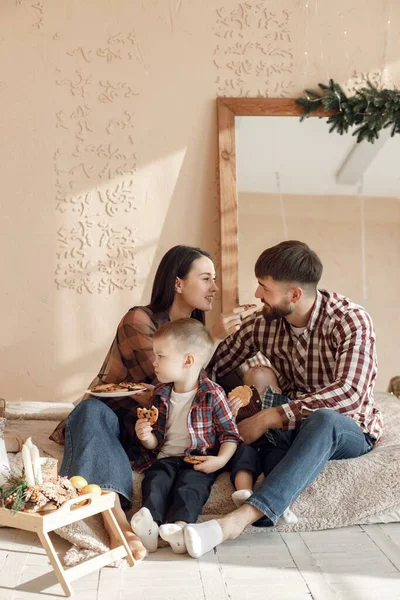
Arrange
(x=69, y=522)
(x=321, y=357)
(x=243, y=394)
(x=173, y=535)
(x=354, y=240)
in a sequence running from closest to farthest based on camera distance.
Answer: (x=69, y=522) < (x=173, y=535) < (x=243, y=394) < (x=321, y=357) < (x=354, y=240)

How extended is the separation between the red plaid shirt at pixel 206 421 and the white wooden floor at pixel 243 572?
1.05ft

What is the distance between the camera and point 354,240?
473cm

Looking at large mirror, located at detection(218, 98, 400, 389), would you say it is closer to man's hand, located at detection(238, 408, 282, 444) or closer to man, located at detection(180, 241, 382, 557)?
man, located at detection(180, 241, 382, 557)

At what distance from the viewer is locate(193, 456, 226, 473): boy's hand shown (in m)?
2.54

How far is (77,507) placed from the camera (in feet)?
7.03

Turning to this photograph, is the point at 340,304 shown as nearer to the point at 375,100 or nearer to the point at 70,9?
the point at 375,100

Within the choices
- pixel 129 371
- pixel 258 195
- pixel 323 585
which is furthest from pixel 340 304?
pixel 258 195

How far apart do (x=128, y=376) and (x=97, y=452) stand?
20.2 inches

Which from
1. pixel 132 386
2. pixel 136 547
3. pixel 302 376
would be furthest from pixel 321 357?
pixel 136 547

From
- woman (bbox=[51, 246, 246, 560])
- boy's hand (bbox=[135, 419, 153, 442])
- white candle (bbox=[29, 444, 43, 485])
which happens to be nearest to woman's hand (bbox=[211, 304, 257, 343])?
woman (bbox=[51, 246, 246, 560])

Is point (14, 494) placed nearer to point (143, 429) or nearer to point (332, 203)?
point (143, 429)

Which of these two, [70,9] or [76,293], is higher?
[70,9]

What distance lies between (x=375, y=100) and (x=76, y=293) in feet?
6.86

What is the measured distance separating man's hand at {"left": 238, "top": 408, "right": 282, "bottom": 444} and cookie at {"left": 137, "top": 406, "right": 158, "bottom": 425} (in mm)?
343
